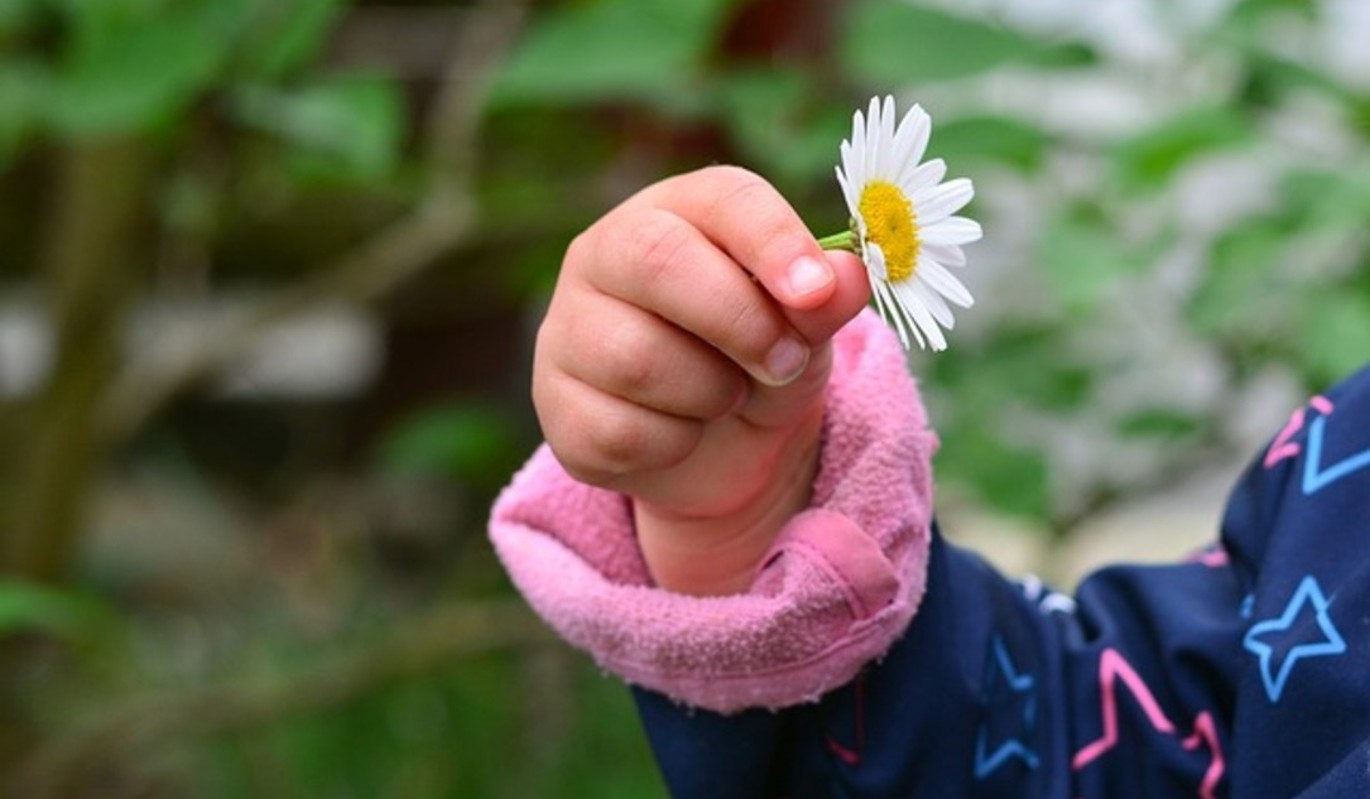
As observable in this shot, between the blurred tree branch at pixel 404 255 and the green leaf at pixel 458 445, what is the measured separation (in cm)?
11

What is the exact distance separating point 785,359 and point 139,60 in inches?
19.1

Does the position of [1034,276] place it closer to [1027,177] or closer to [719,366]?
[1027,177]

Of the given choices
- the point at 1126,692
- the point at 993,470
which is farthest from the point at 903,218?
the point at 993,470

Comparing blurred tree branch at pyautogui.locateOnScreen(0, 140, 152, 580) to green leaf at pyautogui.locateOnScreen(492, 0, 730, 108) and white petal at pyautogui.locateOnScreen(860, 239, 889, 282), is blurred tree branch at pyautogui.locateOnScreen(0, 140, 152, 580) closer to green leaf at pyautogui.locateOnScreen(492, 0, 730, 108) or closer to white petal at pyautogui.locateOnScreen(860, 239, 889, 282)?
green leaf at pyautogui.locateOnScreen(492, 0, 730, 108)

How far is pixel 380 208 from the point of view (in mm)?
1671

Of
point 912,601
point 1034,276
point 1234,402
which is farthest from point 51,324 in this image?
point 912,601

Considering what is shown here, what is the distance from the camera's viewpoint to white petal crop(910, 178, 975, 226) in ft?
1.43

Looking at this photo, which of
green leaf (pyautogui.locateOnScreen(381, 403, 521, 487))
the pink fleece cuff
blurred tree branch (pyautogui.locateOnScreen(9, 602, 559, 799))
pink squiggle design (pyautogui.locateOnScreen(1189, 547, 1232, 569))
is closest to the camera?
the pink fleece cuff

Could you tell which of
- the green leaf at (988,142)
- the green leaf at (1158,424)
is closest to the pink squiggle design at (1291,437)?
the green leaf at (988,142)

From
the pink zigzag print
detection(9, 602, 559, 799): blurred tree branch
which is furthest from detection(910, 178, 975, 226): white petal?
detection(9, 602, 559, 799): blurred tree branch

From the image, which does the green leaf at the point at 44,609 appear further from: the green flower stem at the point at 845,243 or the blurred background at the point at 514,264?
the green flower stem at the point at 845,243

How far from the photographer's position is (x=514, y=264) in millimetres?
1347

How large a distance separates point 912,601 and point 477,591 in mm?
847

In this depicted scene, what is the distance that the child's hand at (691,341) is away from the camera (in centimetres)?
47
